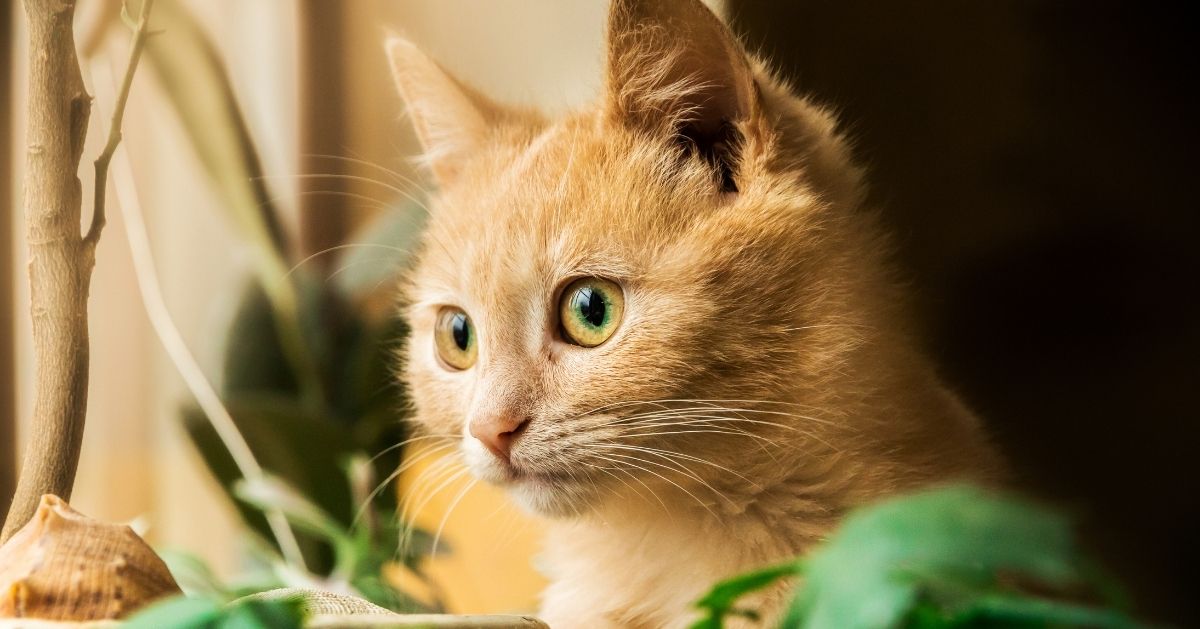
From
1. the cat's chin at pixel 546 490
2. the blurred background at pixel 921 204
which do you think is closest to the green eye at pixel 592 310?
the cat's chin at pixel 546 490

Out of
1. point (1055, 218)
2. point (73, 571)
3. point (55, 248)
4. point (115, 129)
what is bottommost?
point (73, 571)

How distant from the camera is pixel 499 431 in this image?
2.59 ft

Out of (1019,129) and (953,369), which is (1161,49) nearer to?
(1019,129)

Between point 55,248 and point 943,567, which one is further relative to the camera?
point 55,248

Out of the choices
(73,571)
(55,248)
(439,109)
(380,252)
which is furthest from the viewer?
(380,252)

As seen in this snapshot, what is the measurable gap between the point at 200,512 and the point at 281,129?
598mm

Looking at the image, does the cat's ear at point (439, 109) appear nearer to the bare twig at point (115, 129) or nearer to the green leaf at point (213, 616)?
the bare twig at point (115, 129)

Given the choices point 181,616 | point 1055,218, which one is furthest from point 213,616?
point 1055,218

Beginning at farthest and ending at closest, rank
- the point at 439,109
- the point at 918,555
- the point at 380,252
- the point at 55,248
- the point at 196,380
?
the point at 380,252 → the point at 196,380 → the point at 439,109 → the point at 55,248 → the point at 918,555

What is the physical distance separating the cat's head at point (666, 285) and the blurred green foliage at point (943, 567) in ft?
0.99

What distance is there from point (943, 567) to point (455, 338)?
2.12 feet

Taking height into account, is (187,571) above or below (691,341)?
below

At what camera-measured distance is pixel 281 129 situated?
4.68 feet

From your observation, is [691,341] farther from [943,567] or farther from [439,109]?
[439,109]
